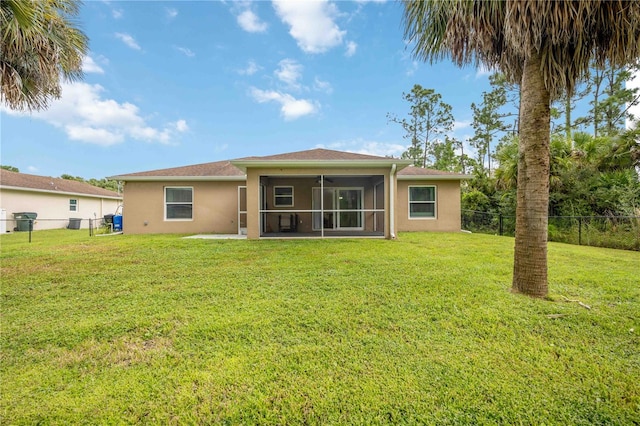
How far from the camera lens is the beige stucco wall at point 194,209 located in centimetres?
1202

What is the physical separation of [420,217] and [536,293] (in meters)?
8.78

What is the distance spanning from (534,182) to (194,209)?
12.0m

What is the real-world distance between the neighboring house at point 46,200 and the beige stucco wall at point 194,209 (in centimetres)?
693

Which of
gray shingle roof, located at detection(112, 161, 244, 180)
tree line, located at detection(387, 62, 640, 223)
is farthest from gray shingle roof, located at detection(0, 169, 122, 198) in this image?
tree line, located at detection(387, 62, 640, 223)

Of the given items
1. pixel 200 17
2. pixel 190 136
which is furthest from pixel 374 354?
pixel 190 136

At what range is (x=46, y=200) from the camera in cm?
1734

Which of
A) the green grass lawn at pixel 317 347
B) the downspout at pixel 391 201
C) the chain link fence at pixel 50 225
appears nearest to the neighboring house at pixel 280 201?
the downspout at pixel 391 201

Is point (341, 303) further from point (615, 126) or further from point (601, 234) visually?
point (615, 126)

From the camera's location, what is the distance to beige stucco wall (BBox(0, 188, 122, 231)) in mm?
15406

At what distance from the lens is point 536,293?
4.08 meters

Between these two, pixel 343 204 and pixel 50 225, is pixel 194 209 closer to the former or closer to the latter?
pixel 343 204

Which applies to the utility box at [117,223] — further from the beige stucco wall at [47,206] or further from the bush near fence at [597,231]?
the bush near fence at [597,231]

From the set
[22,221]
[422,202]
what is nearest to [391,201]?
[422,202]

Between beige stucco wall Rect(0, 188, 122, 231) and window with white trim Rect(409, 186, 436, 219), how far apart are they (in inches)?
664
